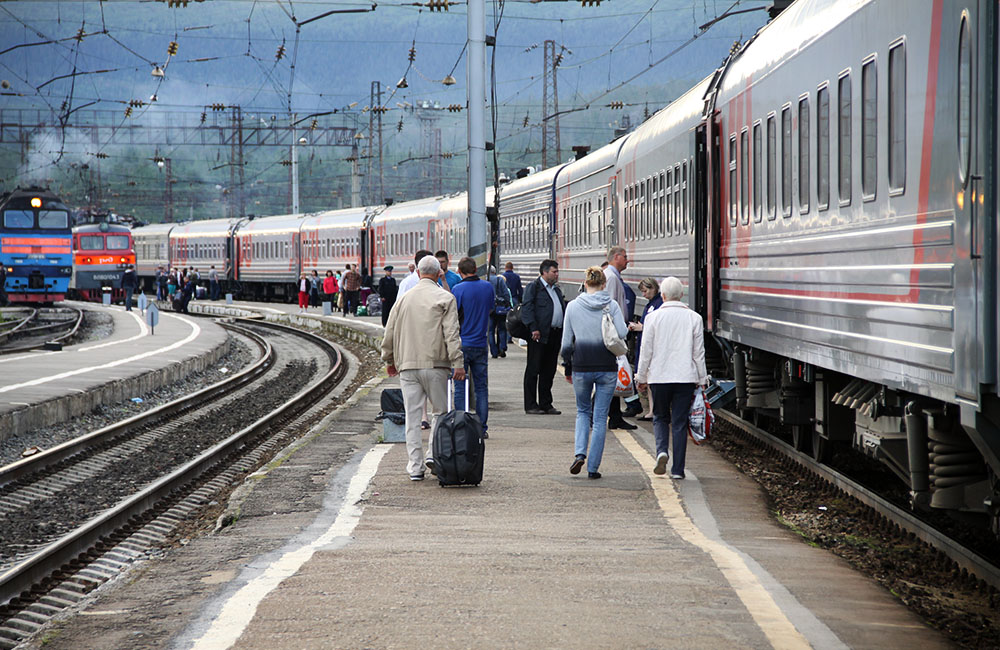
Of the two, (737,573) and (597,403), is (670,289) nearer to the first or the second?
(597,403)

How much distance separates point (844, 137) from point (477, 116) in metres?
11.1

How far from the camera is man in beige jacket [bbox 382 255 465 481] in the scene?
36.7 ft

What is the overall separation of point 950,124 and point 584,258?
20.9m

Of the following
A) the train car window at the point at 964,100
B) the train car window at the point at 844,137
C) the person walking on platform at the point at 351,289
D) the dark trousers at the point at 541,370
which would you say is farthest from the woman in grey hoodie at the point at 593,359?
the person walking on platform at the point at 351,289

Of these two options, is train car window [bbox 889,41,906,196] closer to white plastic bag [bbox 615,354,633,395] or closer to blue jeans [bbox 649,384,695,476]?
blue jeans [bbox 649,384,695,476]

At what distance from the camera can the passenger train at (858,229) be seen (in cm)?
654

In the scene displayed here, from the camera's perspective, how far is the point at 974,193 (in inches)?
253

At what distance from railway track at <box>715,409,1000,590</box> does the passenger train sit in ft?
0.94

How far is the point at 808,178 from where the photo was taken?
33.5ft

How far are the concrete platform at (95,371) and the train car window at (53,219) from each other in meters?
10.7

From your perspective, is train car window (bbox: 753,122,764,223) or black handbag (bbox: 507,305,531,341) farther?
black handbag (bbox: 507,305,531,341)

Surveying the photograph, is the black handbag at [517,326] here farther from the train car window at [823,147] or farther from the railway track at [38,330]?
the railway track at [38,330]

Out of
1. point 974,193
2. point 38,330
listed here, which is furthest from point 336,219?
point 974,193

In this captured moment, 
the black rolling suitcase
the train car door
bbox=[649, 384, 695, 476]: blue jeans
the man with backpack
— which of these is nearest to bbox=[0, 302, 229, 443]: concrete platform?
the man with backpack
